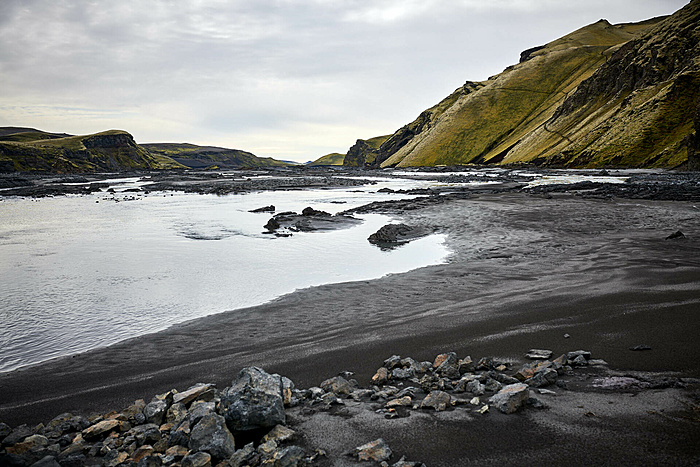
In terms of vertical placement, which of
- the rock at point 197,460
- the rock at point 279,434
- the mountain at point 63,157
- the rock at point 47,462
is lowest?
the rock at point 47,462

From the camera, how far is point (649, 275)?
9.48m

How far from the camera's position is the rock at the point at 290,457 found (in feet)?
11.1

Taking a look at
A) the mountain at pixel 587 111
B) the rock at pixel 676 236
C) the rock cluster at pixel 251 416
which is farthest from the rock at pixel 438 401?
the mountain at pixel 587 111

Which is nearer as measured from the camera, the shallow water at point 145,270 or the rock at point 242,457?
the rock at point 242,457

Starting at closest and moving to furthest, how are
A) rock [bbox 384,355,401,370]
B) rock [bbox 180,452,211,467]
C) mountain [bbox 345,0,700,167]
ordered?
rock [bbox 180,452,211,467], rock [bbox 384,355,401,370], mountain [bbox 345,0,700,167]

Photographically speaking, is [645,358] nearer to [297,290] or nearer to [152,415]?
[152,415]

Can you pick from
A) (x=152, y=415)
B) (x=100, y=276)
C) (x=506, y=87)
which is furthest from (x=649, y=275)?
(x=506, y=87)

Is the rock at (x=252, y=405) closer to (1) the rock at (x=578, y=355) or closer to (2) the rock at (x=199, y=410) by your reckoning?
(2) the rock at (x=199, y=410)

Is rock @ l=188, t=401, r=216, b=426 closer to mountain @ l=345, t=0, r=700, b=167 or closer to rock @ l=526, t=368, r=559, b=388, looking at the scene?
rock @ l=526, t=368, r=559, b=388

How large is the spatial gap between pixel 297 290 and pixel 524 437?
7.61m

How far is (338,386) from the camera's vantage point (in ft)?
15.9

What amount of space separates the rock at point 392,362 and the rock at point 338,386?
2.41ft

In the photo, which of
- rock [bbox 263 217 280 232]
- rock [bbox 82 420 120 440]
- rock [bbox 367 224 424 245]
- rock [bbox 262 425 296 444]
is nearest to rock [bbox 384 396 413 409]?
rock [bbox 262 425 296 444]

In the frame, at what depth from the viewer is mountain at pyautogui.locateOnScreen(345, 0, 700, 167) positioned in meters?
66.0
